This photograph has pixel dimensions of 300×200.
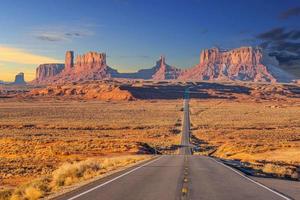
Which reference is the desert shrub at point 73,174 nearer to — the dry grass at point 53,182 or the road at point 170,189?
the dry grass at point 53,182

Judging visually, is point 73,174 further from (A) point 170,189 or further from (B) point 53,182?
(A) point 170,189

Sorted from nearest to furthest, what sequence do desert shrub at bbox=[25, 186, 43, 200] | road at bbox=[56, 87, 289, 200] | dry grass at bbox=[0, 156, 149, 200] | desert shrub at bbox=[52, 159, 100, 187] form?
road at bbox=[56, 87, 289, 200] → desert shrub at bbox=[25, 186, 43, 200] → dry grass at bbox=[0, 156, 149, 200] → desert shrub at bbox=[52, 159, 100, 187]

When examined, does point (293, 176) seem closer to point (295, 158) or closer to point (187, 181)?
point (187, 181)

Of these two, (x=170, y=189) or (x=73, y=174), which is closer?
(x=170, y=189)

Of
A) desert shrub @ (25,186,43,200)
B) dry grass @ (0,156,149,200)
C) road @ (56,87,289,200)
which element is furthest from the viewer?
dry grass @ (0,156,149,200)

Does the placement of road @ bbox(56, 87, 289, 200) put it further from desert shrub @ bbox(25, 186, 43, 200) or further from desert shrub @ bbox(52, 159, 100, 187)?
desert shrub @ bbox(52, 159, 100, 187)

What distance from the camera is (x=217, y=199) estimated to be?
14.0 metres

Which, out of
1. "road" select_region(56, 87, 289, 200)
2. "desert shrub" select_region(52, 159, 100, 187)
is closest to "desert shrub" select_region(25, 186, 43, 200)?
"road" select_region(56, 87, 289, 200)

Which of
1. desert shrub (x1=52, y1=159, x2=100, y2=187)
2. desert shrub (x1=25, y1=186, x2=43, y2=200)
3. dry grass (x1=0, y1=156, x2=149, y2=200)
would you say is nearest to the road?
desert shrub (x1=25, y1=186, x2=43, y2=200)

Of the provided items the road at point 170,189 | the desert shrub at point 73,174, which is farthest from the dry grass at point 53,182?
the road at point 170,189

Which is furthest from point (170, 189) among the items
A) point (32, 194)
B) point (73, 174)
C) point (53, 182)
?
point (73, 174)

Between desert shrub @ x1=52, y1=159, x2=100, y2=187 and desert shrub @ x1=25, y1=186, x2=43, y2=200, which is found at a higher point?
desert shrub @ x1=25, y1=186, x2=43, y2=200

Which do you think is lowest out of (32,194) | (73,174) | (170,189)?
(73,174)

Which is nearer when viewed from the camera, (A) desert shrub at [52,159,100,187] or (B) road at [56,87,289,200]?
(B) road at [56,87,289,200]
